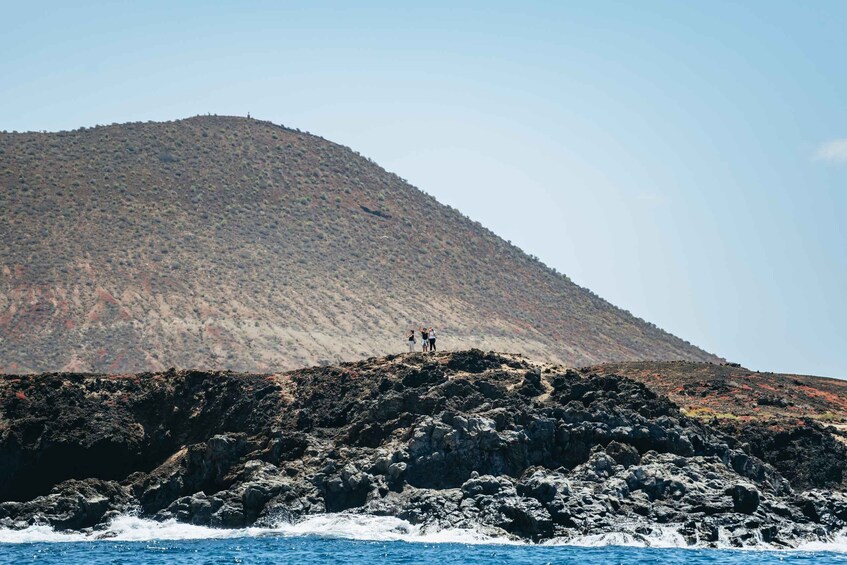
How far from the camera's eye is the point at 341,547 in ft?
129

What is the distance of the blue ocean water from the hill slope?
165ft

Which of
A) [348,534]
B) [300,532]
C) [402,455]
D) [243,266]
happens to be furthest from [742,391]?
[243,266]

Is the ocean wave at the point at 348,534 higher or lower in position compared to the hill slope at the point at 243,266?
lower

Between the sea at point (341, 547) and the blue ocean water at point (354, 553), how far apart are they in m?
0.03

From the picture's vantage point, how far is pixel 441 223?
452 feet

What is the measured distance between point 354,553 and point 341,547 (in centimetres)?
134

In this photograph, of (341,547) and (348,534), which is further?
(348,534)

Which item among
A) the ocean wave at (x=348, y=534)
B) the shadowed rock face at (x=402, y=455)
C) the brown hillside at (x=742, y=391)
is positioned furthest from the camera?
the brown hillside at (x=742, y=391)

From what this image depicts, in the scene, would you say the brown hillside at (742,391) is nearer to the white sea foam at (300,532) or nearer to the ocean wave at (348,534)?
the ocean wave at (348,534)

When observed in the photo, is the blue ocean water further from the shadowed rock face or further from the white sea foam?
the shadowed rock face

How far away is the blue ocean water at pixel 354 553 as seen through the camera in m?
36.8

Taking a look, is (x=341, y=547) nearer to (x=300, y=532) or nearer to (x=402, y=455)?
(x=300, y=532)

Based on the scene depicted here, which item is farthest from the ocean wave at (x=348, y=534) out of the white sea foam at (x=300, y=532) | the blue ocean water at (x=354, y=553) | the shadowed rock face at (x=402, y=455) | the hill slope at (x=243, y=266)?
the hill slope at (x=243, y=266)

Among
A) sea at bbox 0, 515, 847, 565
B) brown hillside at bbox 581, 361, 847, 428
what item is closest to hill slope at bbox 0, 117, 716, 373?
brown hillside at bbox 581, 361, 847, 428
